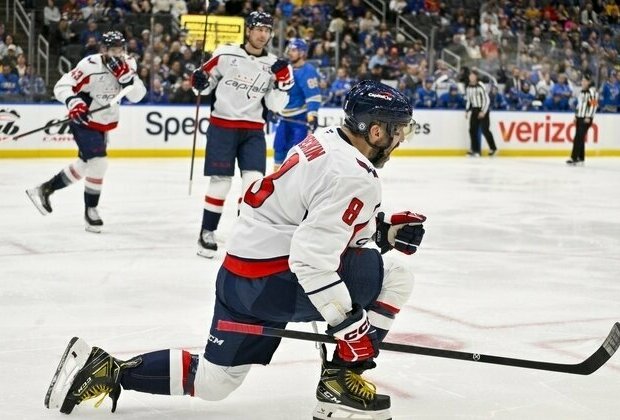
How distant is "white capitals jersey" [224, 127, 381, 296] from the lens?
2.49 metres

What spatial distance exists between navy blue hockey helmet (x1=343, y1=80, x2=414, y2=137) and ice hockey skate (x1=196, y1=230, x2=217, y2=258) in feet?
10.9

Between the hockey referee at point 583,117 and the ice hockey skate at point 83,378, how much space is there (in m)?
12.5

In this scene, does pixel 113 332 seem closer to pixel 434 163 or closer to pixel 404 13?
pixel 434 163

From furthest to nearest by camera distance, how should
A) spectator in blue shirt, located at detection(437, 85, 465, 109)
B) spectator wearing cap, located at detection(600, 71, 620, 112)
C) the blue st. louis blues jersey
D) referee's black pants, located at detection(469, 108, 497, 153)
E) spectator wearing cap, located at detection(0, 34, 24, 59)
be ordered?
spectator wearing cap, located at detection(600, 71, 620, 112) < spectator in blue shirt, located at detection(437, 85, 465, 109) < referee's black pants, located at detection(469, 108, 497, 153) < spectator wearing cap, located at detection(0, 34, 24, 59) < the blue st. louis blues jersey

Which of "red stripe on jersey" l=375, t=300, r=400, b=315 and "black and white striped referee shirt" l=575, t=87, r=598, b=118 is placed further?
"black and white striped referee shirt" l=575, t=87, r=598, b=118

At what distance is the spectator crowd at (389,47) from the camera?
1355 cm

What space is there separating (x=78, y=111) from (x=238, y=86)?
1178 millimetres

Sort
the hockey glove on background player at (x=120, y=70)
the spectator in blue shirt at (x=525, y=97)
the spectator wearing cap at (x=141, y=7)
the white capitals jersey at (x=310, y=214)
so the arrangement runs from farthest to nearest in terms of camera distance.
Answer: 1. the spectator in blue shirt at (x=525, y=97)
2. the spectator wearing cap at (x=141, y=7)
3. the hockey glove on background player at (x=120, y=70)
4. the white capitals jersey at (x=310, y=214)

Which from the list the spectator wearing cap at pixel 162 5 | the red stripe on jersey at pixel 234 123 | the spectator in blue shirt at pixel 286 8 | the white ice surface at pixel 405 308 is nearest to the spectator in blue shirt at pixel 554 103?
the spectator in blue shirt at pixel 286 8

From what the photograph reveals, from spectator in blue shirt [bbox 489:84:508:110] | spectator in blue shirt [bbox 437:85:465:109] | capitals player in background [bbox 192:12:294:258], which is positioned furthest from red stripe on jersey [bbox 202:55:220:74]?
spectator in blue shirt [bbox 489:84:508:110]

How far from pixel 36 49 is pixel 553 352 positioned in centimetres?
1046

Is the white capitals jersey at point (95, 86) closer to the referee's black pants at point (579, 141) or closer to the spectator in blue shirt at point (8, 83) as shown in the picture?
the spectator in blue shirt at point (8, 83)

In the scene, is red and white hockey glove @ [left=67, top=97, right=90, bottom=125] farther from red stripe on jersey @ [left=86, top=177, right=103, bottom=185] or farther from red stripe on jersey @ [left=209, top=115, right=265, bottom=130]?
red stripe on jersey @ [left=209, top=115, right=265, bottom=130]

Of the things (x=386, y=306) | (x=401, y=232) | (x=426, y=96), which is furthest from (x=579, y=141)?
(x=386, y=306)
